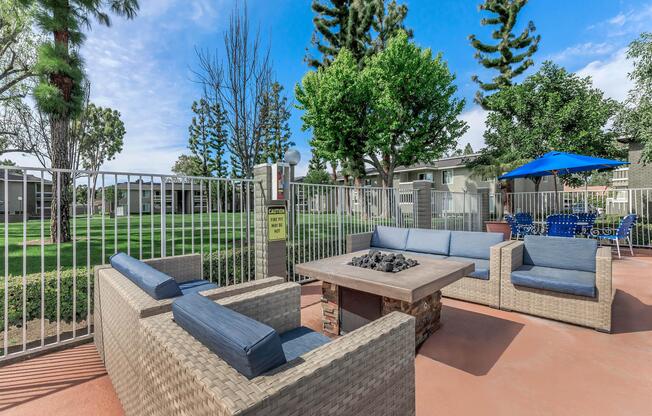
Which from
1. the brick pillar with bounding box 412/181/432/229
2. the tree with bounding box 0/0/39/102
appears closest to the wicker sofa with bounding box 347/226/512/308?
the brick pillar with bounding box 412/181/432/229

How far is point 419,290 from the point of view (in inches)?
97.1

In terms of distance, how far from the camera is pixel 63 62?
6906 millimetres

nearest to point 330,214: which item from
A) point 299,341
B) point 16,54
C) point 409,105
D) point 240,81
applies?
point 240,81

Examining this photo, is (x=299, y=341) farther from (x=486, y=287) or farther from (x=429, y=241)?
(x=429, y=241)

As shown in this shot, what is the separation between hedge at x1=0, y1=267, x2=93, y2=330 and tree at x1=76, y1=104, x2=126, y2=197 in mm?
25742

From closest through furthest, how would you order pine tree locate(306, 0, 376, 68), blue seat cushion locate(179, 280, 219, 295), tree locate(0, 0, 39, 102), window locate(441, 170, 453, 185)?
blue seat cushion locate(179, 280, 219, 295) → tree locate(0, 0, 39, 102) → pine tree locate(306, 0, 376, 68) → window locate(441, 170, 453, 185)

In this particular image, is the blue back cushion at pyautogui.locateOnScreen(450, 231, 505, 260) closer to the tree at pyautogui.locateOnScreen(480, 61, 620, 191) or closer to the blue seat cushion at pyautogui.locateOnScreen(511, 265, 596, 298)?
the blue seat cushion at pyautogui.locateOnScreen(511, 265, 596, 298)

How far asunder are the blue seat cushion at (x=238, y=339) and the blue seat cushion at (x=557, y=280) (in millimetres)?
3704

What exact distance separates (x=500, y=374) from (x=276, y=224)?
3.20 meters

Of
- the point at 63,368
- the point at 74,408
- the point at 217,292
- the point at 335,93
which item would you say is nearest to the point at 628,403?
the point at 217,292

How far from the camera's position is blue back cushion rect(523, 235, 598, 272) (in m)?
3.75

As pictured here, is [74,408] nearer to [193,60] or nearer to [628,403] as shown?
[628,403]

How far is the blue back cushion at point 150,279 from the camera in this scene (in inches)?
80.0

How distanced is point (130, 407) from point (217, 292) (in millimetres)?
843
